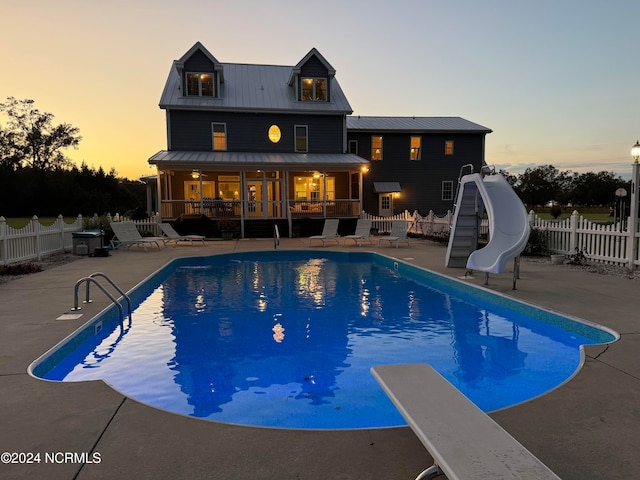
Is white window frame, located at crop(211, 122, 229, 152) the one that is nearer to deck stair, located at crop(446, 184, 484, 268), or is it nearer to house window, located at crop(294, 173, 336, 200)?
house window, located at crop(294, 173, 336, 200)

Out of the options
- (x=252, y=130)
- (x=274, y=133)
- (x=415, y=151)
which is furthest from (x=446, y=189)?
(x=252, y=130)

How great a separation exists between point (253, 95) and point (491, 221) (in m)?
18.3

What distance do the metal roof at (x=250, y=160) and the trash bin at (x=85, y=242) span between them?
243 inches

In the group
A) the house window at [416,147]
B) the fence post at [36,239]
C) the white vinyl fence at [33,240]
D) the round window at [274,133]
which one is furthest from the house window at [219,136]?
the house window at [416,147]

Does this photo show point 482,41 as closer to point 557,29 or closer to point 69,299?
point 557,29

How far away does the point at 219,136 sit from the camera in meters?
22.7

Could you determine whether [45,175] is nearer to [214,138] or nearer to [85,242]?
[214,138]

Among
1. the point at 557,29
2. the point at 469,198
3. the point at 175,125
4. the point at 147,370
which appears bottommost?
the point at 147,370

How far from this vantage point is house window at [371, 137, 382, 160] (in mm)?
27934

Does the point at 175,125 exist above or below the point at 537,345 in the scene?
above

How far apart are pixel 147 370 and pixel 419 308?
16.5ft

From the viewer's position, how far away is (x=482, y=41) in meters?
18.0

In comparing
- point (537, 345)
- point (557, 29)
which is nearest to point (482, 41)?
point (557, 29)

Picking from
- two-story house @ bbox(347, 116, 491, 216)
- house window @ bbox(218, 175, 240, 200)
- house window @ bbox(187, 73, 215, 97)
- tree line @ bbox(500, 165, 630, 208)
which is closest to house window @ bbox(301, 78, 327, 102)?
two-story house @ bbox(347, 116, 491, 216)
